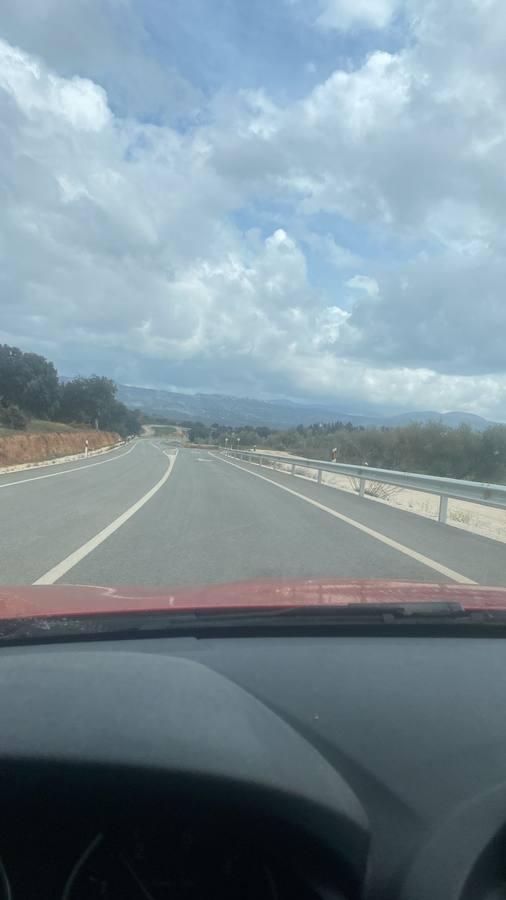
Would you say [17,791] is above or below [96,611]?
below

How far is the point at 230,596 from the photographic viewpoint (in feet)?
13.8

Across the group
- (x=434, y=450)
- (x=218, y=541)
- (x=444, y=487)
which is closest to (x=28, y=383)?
(x=434, y=450)

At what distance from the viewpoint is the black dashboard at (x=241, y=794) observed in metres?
2.18

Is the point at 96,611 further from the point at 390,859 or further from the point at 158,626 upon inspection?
the point at 390,859

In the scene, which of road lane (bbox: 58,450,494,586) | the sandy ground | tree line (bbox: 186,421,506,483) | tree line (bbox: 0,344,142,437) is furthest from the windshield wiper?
tree line (bbox: 0,344,142,437)

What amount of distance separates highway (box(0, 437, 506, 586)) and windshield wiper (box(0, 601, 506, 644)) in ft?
12.8

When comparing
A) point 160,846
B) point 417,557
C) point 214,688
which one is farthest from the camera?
point 417,557

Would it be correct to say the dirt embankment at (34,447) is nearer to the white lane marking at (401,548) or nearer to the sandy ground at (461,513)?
the sandy ground at (461,513)

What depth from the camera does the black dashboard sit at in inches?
85.8

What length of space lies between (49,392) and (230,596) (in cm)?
11014

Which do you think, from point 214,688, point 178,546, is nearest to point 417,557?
point 178,546

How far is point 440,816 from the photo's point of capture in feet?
7.38

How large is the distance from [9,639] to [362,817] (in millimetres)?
1954

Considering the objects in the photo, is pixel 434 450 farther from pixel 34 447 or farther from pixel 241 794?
pixel 241 794
